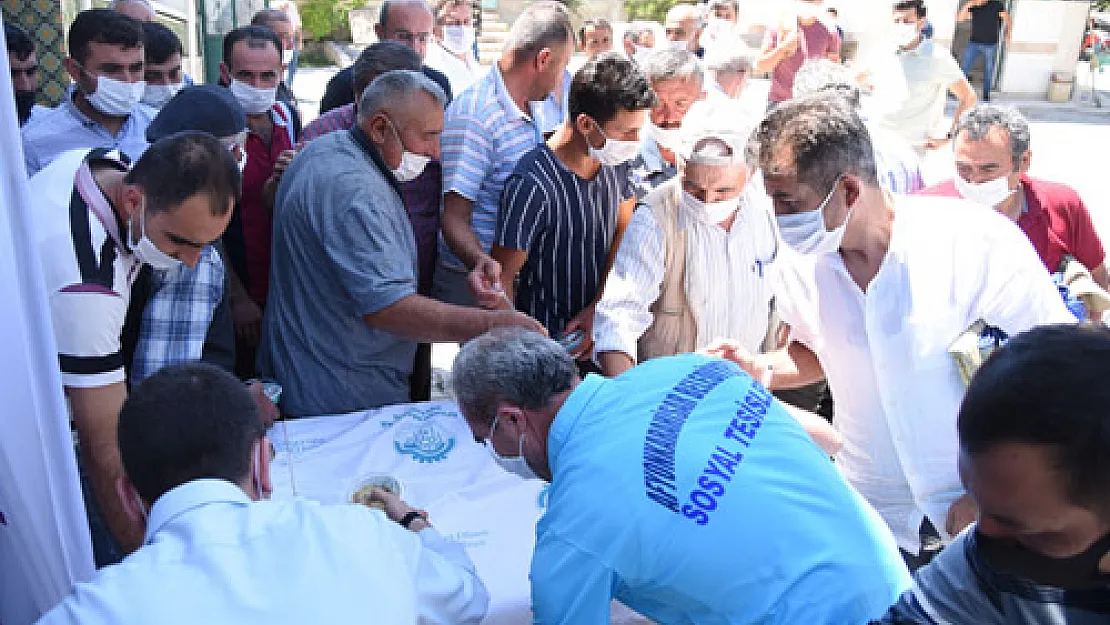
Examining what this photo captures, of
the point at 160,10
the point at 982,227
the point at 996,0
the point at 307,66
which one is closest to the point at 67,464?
the point at 982,227

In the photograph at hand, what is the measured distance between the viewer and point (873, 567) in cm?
159

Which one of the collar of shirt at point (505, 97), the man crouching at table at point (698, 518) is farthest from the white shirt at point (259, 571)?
the collar of shirt at point (505, 97)

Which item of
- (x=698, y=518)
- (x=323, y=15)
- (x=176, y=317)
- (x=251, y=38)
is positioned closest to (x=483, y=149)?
(x=176, y=317)

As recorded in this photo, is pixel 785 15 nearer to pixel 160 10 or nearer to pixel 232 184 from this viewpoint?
pixel 160 10

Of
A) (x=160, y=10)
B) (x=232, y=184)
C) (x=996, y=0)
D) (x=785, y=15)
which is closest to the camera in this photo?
(x=232, y=184)

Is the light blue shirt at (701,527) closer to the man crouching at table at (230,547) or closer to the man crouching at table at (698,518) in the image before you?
the man crouching at table at (698,518)

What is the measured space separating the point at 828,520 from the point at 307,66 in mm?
16605

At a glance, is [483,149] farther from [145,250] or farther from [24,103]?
[24,103]

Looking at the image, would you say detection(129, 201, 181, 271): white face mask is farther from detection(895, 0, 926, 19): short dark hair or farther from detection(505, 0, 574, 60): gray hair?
detection(895, 0, 926, 19): short dark hair

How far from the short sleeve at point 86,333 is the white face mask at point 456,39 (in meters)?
4.43

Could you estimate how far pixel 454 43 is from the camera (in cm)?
605

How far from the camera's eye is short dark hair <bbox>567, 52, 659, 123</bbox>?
9.43ft

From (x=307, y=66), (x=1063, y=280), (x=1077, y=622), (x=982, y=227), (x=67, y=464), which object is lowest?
(x=307, y=66)

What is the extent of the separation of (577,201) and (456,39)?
3428mm
